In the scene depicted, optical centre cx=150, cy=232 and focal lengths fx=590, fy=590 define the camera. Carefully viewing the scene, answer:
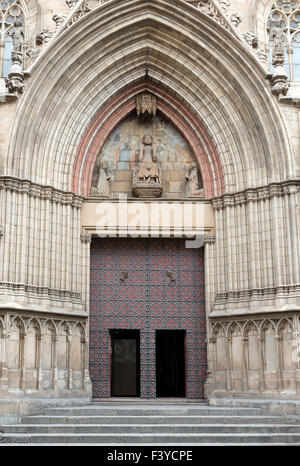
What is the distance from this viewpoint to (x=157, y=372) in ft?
53.4

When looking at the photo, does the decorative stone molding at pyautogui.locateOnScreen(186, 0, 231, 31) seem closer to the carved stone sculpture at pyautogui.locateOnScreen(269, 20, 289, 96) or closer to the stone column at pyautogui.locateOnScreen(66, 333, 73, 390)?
the carved stone sculpture at pyautogui.locateOnScreen(269, 20, 289, 96)

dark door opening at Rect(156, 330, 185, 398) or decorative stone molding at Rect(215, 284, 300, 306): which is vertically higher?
decorative stone molding at Rect(215, 284, 300, 306)

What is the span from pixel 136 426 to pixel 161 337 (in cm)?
643

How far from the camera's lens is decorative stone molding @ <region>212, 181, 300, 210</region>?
14.4m

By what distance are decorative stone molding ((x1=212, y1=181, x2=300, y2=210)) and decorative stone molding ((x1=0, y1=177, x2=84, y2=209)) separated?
3735mm

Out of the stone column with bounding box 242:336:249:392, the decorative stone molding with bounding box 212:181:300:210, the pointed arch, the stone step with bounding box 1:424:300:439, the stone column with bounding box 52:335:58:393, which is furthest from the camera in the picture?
the pointed arch

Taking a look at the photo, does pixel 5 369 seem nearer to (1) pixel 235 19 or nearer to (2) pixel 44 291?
(2) pixel 44 291

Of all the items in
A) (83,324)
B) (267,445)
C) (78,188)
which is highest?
(78,188)

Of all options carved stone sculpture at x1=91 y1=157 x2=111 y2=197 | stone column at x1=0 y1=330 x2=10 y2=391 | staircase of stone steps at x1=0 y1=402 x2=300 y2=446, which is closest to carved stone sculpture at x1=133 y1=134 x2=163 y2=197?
carved stone sculpture at x1=91 y1=157 x2=111 y2=197

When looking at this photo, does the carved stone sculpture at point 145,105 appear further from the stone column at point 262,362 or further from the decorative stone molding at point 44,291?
the stone column at point 262,362

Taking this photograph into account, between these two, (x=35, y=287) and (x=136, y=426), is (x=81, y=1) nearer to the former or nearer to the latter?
(x=35, y=287)

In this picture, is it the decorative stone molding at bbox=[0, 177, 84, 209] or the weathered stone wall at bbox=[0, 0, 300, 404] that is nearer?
the weathered stone wall at bbox=[0, 0, 300, 404]

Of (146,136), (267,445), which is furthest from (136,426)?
(146,136)

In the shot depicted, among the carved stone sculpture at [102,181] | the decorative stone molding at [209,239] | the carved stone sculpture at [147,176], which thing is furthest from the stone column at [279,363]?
the carved stone sculpture at [102,181]
